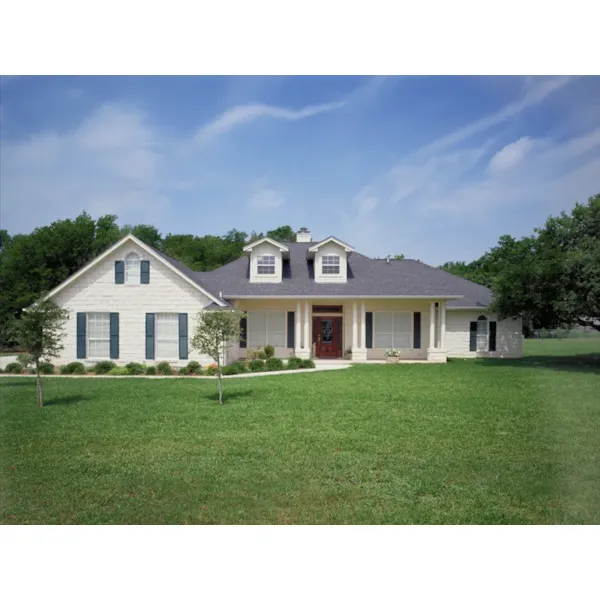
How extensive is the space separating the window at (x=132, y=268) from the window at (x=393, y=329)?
32.5 ft

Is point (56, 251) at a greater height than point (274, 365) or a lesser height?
greater

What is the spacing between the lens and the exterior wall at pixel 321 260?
1884 centimetres

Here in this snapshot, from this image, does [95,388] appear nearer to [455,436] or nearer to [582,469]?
[455,436]

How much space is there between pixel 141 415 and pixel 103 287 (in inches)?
338

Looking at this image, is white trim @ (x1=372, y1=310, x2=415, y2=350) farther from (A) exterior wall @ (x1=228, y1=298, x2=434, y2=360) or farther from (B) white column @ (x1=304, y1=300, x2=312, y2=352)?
(B) white column @ (x1=304, y1=300, x2=312, y2=352)

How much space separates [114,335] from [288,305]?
698 centimetres


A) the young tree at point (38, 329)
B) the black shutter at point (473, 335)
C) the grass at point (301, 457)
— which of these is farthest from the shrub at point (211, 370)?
the black shutter at point (473, 335)

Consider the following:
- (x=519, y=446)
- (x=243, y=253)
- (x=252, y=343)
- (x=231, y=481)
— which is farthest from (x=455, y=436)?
(x=243, y=253)

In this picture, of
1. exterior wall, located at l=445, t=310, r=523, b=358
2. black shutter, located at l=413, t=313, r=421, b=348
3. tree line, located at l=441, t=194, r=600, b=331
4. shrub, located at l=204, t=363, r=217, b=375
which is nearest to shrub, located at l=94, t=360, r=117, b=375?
shrub, located at l=204, t=363, r=217, b=375

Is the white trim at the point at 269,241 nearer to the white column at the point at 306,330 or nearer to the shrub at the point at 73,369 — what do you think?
the white column at the point at 306,330

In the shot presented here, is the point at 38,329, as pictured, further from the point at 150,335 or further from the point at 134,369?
the point at 150,335

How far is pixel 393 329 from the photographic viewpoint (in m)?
19.4

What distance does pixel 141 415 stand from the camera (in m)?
8.17

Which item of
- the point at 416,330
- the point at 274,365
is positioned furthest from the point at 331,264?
the point at 274,365
